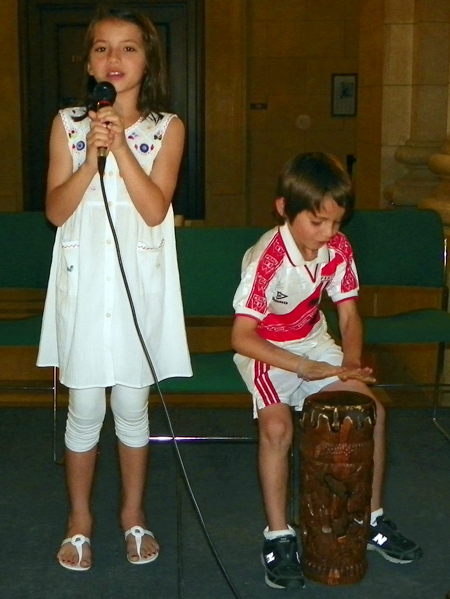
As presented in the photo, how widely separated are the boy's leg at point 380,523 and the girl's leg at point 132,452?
535 mm

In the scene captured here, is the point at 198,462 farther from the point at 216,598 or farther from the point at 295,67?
the point at 295,67

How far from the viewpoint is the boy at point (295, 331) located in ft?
8.86

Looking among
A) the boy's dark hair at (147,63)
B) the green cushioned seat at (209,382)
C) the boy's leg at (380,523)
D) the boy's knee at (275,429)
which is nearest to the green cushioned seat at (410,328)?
the green cushioned seat at (209,382)

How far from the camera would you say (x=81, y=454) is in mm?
2746

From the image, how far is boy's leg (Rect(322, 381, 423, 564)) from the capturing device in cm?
283

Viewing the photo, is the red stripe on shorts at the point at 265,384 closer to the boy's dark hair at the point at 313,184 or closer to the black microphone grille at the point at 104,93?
the boy's dark hair at the point at 313,184

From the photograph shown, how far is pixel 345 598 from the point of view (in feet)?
8.72

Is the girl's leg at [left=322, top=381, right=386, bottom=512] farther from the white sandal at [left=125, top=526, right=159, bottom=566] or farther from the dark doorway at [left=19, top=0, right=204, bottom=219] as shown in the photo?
the dark doorway at [left=19, top=0, right=204, bottom=219]

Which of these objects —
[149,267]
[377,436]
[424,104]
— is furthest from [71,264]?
[424,104]

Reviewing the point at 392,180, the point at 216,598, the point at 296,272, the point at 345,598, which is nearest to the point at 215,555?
the point at 216,598

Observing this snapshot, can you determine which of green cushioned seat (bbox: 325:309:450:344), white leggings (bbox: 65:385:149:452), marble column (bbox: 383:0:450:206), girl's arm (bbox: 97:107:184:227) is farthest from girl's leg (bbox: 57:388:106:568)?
marble column (bbox: 383:0:450:206)

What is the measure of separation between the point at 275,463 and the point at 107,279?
0.68 metres

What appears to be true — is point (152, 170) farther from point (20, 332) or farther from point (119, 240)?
point (20, 332)

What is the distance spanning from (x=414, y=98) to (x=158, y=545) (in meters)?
3.71
